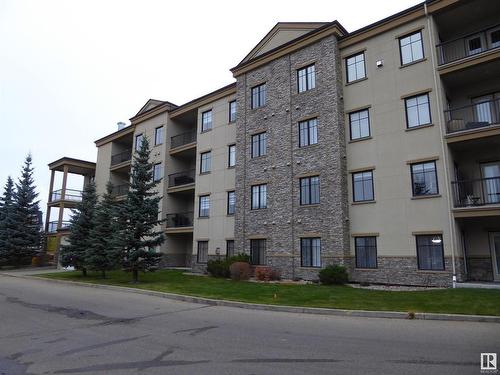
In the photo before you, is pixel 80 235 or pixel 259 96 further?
pixel 80 235

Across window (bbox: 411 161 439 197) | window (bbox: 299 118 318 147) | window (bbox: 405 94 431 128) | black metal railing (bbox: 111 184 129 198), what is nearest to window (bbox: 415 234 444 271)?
window (bbox: 411 161 439 197)

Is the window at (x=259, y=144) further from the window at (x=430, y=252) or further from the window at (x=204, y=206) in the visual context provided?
the window at (x=430, y=252)

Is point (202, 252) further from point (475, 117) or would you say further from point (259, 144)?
point (475, 117)

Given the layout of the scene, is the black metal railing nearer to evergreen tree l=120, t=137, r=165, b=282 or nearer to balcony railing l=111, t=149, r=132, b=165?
balcony railing l=111, t=149, r=132, b=165

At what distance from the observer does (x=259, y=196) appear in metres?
24.2

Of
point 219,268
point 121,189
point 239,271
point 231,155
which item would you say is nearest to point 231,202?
point 231,155

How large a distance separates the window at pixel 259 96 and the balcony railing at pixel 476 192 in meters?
12.8

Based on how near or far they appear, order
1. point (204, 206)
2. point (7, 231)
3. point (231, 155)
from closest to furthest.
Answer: point (231, 155), point (204, 206), point (7, 231)

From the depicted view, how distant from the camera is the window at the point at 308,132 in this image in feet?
72.2

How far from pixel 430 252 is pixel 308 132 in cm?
932

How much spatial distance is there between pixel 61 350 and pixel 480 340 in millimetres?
8596

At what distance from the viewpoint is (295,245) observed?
2152 centimetres

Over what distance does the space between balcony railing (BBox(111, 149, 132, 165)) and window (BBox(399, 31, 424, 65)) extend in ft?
90.3

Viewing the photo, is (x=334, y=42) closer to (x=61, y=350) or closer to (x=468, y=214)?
(x=468, y=214)
